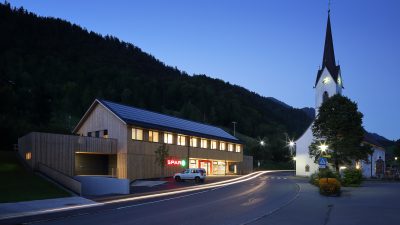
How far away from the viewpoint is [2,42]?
184875 millimetres

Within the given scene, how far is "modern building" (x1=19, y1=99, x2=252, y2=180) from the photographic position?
133 feet

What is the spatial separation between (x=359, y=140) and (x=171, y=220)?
45.8 meters

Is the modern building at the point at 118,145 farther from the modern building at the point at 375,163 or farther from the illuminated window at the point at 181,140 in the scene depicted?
the modern building at the point at 375,163

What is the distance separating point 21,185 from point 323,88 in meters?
58.6

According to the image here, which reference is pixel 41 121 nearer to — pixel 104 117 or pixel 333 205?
pixel 104 117

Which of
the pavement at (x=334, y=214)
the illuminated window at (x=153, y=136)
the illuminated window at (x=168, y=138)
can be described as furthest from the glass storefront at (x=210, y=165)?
the pavement at (x=334, y=214)

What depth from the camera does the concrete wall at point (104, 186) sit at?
1394 inches

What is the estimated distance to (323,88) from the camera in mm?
77562

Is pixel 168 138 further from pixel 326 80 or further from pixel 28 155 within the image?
pixel 326 80

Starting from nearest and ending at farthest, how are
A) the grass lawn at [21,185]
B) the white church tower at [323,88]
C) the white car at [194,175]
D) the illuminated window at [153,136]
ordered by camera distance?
the grass lawn at [21,185]
the white car at [194,175]
the illuminated window at [153,136]
the white church tower at [323,88]

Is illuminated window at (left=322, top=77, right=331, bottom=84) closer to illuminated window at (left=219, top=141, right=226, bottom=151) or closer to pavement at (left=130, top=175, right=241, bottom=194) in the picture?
illuminated window at (left=219, top=141, right=226, bottom=151)

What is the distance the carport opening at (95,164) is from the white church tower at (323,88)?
125 feet

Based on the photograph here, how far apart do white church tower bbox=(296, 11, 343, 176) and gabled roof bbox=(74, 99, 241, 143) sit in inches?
547

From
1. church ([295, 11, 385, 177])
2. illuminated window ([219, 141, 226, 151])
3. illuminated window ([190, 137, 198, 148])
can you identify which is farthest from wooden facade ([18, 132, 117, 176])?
church ([295, 11, 385, 177])
